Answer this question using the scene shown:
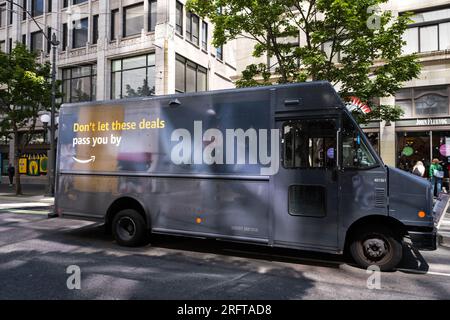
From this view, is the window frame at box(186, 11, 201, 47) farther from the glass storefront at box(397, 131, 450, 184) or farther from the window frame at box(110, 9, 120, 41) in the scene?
the glass storefront at box(397, 131, 450, 184)

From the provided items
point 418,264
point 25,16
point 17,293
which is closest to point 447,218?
point 418,264

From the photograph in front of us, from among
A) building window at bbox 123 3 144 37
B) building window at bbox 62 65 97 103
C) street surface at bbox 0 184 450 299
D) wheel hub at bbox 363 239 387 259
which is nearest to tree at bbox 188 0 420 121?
street surface at bbox 0 184 450 299

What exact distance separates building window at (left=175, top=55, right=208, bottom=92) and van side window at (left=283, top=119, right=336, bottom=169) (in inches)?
792

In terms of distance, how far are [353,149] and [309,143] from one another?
2.34 ft

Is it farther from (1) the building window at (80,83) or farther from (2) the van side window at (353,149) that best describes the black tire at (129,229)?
(1) the building window at (80,83)

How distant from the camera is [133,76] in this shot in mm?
25484

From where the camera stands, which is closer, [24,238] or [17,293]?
[17,293]

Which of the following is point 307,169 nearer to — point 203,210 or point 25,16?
point 203,210

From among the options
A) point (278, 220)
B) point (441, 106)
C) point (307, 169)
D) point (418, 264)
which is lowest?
point (418, 264)

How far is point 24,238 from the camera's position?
827cm
